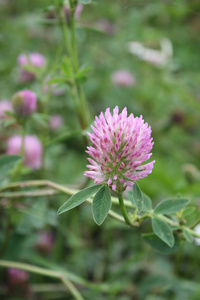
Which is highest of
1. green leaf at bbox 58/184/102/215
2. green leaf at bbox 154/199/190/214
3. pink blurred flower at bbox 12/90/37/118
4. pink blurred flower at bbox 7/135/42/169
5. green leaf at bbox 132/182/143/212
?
pink blurred flower at bbox 12/90/37/118

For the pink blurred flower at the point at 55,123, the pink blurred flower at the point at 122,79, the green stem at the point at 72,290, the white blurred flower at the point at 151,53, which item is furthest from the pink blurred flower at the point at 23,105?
the white blurred flower at the point at 151,53

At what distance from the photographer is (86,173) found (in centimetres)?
62

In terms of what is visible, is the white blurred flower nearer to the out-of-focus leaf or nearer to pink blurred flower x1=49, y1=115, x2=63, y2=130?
pink blurred flower x1=49, y1=115, x2=63, y2=130

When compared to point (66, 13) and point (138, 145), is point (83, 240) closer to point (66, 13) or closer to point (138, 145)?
point (66, 13)

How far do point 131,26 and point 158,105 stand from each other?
0.60 metres

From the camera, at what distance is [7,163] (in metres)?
0.91

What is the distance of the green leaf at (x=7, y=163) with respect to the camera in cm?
91

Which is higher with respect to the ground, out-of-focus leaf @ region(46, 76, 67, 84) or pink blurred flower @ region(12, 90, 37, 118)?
out-of-focus leaf @ region(46, 76, 67, 84)

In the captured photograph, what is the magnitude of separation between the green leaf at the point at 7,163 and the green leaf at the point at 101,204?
333 mm

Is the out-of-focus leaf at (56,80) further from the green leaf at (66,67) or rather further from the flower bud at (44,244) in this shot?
the flower bud at (44,244)

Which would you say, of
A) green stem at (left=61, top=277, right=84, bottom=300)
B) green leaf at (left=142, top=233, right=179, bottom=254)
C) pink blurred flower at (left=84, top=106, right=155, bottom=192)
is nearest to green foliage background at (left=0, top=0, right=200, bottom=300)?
green stem at (left=61, top=277, right=84, bottom=300)

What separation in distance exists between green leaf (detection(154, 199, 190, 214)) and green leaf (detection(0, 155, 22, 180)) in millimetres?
350

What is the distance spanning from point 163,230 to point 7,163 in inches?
15.7

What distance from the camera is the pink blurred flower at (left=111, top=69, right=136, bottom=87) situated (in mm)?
2059
